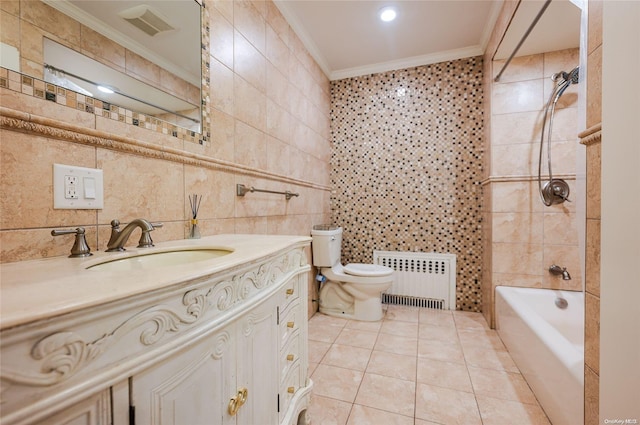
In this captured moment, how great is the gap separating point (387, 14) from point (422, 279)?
233cm

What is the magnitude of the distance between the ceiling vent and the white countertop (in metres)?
0.87

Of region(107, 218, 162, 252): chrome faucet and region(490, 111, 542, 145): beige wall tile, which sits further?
region(490, 111, 542, 145): beige wall tile

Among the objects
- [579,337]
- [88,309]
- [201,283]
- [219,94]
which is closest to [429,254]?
[579,337]

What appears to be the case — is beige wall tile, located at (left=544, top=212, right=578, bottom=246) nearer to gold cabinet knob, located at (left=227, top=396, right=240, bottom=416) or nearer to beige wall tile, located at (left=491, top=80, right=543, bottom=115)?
beige wall tile, located at (left=491, top=80, right=543, bottom=115)

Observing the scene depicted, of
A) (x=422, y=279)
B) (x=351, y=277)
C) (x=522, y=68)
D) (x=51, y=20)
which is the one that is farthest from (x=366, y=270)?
(x=51, y=20)

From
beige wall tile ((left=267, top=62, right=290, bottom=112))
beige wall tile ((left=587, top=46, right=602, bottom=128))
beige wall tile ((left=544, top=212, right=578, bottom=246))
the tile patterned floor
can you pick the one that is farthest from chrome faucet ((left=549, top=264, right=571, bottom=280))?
beige wall tile ((left=267, top=62, right=290, bottom=112))

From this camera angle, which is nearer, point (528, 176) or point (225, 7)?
point (225, 7)

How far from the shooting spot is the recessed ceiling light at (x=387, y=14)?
211 cm

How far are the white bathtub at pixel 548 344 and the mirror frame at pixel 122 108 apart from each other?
188 cm

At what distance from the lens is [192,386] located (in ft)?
1.92

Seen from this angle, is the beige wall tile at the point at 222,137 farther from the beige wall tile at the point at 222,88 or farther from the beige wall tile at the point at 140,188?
the beige wall tile at the point at 140,188

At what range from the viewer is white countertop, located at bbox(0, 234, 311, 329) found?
353mm

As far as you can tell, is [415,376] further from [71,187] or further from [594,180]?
[71,187]

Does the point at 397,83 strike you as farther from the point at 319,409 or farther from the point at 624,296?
the point at 319,409
